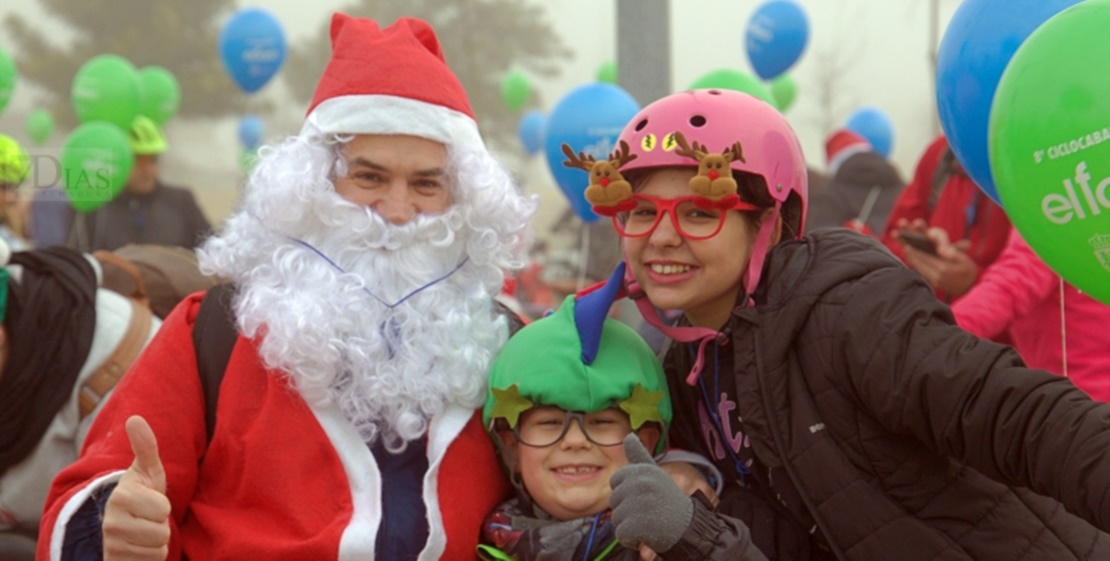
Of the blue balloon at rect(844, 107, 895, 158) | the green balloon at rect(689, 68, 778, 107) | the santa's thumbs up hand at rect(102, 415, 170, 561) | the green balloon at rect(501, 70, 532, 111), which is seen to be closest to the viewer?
the santa's thumbs up hand at rect(102, 415, 170, 561)

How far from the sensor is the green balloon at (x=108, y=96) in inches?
399

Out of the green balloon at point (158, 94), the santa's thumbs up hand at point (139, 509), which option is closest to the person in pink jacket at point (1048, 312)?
the santa's thumbs up hand at point (139, 509)

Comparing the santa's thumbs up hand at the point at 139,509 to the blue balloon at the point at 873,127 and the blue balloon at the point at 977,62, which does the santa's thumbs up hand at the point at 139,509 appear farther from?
the blue balloon at the point at 873,127

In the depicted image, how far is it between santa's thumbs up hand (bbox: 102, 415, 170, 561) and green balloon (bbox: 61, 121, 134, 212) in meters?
3.95

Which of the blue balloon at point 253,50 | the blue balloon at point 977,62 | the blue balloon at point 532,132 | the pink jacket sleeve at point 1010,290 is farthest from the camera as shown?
the blue balloon at point 532,132

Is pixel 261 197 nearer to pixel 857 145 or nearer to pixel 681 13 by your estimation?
pixel 857 145

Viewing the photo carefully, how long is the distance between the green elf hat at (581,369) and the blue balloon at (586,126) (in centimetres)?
294

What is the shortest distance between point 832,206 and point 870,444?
4.66 m

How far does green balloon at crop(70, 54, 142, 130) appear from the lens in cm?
1014

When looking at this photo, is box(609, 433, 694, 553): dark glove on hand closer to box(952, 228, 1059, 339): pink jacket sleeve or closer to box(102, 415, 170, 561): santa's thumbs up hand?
box(102, 415, 170, 561): santa's thumbs up hand

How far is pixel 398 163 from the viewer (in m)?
3.01

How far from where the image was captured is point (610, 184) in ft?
8.54

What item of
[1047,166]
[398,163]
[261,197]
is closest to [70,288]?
[261,197]

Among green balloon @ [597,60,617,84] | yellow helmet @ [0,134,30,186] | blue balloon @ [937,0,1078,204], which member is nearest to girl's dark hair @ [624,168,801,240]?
blue balloon @ [937,0,1078,204]
